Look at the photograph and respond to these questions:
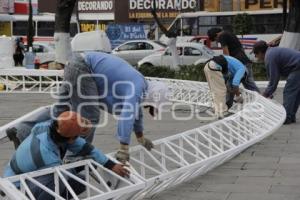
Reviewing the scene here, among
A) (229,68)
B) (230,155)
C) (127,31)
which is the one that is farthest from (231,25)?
(230,155)

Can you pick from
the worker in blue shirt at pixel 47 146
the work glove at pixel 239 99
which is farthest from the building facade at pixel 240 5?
the worker in blue shirt at pixel 47 146

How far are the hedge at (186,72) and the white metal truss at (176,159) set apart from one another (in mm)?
6988

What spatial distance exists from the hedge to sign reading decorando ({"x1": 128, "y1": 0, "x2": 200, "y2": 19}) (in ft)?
82.1

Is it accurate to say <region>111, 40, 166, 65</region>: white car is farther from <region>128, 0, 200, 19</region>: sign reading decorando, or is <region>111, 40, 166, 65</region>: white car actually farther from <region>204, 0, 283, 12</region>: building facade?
<region>128, 0, 200, 19</region>: sign reading decorando

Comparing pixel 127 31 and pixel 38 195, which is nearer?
pixel 38 195

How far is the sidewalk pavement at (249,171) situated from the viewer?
621 centimetres

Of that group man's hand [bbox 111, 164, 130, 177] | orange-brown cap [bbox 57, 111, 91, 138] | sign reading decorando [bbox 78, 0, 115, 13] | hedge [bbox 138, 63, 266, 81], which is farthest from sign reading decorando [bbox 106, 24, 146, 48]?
orange-brown cap [bbox 57, 111, 91, 138]

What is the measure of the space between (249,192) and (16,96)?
1180 centimetres

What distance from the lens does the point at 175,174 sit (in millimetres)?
6109

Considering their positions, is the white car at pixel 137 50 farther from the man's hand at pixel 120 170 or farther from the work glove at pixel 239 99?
the man's hand at pixel 120 170

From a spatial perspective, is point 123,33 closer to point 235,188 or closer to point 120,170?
point 235,188

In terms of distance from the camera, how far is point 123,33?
39.1m

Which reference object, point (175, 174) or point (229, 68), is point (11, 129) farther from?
point (229, 68)

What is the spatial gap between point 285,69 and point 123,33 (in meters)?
29.1
